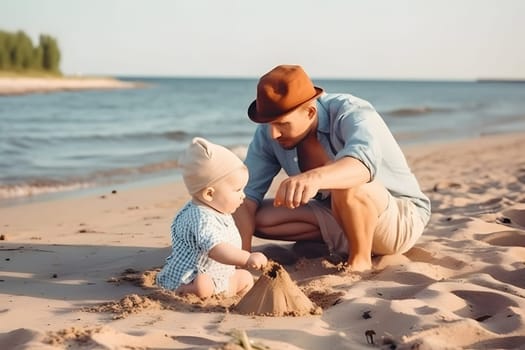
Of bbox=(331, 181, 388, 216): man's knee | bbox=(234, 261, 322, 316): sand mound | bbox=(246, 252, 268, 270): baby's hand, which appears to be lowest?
bbox=(234, 261, 322, 316): sand mound

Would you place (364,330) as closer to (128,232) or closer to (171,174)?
(128,232)

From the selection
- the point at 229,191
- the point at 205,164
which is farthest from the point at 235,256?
the point at 205,164

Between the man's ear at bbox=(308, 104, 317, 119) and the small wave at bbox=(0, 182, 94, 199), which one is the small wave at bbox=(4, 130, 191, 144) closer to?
the small wave at bbox=(0, 182, 94, 199)

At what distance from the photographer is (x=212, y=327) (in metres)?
2.99

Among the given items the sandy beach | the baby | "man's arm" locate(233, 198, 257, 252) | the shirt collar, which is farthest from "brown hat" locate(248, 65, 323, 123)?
the sandy beach

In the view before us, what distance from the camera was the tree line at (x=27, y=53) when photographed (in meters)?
48.2

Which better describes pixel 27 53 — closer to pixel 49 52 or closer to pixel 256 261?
pixel 49 52

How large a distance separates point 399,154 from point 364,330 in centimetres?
143

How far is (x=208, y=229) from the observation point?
11.1ft

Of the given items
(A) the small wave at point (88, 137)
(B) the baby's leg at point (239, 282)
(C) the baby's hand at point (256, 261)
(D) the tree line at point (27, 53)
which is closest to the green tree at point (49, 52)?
(D) the tree line at point (27, 53)

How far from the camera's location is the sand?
282cm

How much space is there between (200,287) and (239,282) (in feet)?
0.82

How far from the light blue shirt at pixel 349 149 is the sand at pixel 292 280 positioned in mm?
470

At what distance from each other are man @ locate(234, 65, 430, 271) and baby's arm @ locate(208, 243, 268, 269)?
29 centimetres
